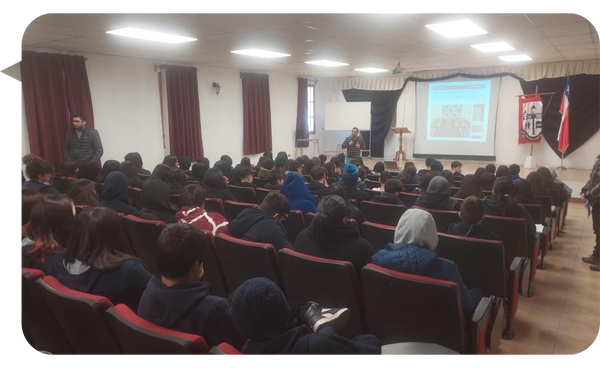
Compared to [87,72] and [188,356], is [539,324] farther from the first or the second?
[87,72]

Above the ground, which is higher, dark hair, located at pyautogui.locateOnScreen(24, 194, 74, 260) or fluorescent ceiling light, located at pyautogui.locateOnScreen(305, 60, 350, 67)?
fluorescent ceiling light, located at pyautogui.locateOnScreen(305, 60, 350, 67)

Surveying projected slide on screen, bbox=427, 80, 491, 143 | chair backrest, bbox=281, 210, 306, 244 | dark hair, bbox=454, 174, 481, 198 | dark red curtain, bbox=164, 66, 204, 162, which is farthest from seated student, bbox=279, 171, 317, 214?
projected slide on screen, bbox=427, 80, 491, 143

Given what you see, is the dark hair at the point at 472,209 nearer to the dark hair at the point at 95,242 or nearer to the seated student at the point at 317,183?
the seated student at the point at 317,183

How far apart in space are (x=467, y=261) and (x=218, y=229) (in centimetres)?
169

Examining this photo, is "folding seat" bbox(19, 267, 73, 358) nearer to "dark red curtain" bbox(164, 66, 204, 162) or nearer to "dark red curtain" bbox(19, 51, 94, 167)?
"dark red curtain" bbox(19, 51, 94, 167)

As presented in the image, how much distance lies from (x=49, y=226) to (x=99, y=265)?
0.44 metres

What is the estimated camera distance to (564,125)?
889cm

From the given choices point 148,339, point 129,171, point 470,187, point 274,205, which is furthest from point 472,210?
point 129,171

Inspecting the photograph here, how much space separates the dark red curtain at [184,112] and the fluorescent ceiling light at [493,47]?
5497 millimetres

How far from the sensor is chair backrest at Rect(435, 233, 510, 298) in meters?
2.36

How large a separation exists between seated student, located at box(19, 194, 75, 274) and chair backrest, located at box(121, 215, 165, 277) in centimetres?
77

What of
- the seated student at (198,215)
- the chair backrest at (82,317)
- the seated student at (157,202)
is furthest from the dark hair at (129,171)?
the chair backrest at (82,317)

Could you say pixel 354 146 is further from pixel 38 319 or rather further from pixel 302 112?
pixel 38 319

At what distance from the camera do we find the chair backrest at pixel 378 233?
2.74 metres
